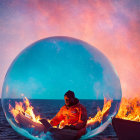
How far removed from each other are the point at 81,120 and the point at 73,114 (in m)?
0.21

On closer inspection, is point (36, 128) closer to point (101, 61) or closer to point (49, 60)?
point (49, 60)

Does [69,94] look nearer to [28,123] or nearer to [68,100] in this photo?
[68,100]

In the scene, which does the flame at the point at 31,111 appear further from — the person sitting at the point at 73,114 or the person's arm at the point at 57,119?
the person sitting at the point at 73,114

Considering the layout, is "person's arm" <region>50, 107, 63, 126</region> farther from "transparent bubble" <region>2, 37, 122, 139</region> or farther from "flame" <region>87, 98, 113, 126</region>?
"flame" <region>87, 98, 113, 126</region>

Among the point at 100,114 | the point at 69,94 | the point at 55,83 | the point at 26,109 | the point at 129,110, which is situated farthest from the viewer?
the point at 129,110

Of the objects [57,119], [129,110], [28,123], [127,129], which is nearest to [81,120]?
[57,119]

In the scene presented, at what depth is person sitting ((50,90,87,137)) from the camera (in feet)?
12.0

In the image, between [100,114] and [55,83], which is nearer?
[55,83]

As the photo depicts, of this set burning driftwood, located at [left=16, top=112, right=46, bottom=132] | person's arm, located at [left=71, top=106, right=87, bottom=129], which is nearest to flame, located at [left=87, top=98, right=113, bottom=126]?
person's arm, located at [left=71, top=106, right=87, bottom=129]

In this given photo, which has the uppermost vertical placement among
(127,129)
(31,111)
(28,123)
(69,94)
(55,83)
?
(55,83)

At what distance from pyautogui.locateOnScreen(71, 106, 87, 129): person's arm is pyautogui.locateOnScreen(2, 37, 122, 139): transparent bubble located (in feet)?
0.30

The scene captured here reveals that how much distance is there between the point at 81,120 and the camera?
3703 mm

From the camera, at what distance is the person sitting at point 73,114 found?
3652 millimetres

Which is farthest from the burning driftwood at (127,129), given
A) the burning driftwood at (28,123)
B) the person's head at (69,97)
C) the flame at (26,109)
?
the flame at (26,109)
